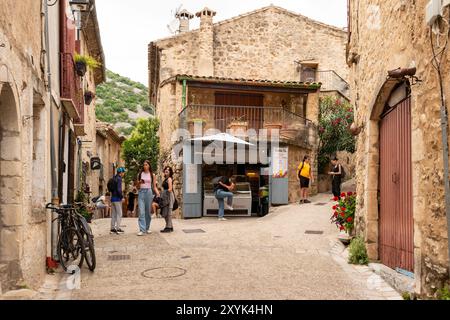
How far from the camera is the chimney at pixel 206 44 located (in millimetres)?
21938

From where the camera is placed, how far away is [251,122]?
1938cm

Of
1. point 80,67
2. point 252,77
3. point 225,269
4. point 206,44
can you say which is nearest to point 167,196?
point 80,67

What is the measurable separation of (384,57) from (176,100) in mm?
13176

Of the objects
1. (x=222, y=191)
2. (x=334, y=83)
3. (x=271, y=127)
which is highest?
(x=334, y=83)

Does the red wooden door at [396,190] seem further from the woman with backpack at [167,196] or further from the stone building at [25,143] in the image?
the woman with backpack at [167,196]

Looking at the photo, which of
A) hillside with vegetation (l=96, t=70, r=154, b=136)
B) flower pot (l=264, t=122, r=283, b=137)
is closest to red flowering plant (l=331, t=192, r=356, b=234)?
flower pot (l=264, t=122, r=283, b=137)

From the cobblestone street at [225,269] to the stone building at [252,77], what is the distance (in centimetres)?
602

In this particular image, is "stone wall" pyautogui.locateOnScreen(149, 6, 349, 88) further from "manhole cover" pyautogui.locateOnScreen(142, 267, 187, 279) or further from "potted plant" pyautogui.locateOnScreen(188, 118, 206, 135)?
"manhole cover" pyautogui.locateOnScreen(142, 267, 187, 279)

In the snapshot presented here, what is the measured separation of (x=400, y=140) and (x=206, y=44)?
17.1 meters

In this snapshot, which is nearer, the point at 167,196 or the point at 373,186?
the point at 373,186

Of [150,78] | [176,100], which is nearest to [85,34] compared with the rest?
[176,100]

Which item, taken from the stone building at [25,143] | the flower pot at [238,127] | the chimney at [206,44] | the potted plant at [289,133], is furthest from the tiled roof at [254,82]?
the stone building at [25,143]

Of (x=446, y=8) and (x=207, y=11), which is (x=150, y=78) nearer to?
(x=207, y=11)

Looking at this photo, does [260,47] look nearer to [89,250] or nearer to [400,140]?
[400,140]
